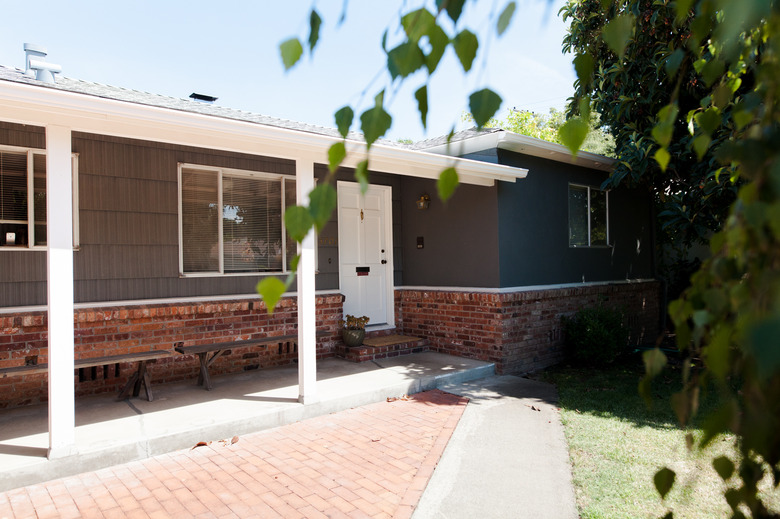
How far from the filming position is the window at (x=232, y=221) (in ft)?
21.6

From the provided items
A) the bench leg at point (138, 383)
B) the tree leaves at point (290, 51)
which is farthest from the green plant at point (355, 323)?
the tree leaves at point (290, 51)

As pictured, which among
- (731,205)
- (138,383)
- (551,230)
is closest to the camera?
(731,205)

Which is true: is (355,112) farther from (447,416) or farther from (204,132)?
(447,416)

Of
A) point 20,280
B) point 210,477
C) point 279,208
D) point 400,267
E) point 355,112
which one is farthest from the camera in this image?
point 400,267

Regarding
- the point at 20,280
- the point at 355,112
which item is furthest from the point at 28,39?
the point at 355,112

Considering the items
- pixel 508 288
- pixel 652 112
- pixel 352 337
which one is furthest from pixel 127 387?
pixel 652 112

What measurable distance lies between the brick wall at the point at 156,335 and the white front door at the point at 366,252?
53 centimetres

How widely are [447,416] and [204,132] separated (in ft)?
12.4

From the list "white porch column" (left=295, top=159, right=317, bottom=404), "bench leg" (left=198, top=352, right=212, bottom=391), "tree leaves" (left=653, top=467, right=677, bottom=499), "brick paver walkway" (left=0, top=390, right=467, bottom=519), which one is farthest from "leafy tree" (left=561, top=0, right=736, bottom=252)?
"tree leaves" (left=653, top=467, right=677, bottom=499)

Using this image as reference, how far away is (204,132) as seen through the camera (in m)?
4.66

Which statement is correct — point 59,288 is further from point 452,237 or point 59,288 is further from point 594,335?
point 594,335

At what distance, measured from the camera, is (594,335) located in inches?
306

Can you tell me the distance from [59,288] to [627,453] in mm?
4978

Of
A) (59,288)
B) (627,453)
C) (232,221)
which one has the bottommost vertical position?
(627,453)
